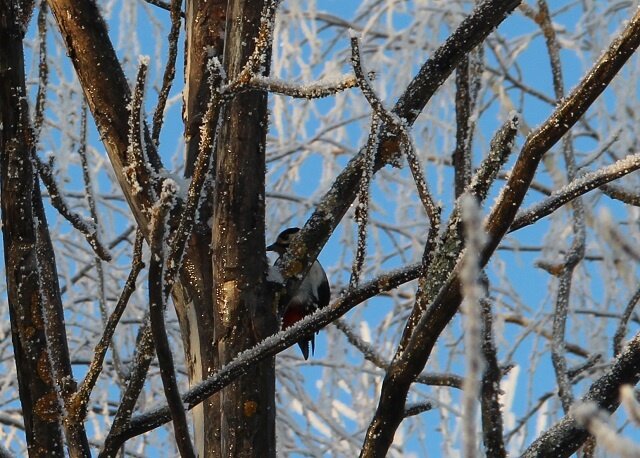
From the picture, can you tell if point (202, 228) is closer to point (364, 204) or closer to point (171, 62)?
point (171, 62)

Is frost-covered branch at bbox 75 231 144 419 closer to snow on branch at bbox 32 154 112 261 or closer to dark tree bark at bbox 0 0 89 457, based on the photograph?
dark tree bark at bbox 0 0 89 457

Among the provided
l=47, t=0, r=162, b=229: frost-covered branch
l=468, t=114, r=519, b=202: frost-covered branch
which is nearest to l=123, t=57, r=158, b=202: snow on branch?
l=47, t=0, r=162, b=229: frost-covered branch

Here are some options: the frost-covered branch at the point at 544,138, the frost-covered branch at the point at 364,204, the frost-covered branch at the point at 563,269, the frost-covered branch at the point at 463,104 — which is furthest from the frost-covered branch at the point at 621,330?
the frost-covered branch at the point at 544,138

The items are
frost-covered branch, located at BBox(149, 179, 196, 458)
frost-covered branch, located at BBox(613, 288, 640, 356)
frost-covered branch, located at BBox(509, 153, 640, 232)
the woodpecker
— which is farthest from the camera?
the woodpecker

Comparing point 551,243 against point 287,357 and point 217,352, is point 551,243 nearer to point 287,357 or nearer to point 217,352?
point 287,357

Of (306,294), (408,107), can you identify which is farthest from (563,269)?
(306,294)

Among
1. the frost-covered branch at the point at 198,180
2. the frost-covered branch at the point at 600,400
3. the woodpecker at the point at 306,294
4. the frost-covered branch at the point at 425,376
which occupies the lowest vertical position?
the frost-covered branch at the point at 600,400

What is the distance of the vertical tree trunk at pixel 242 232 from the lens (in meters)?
1.51

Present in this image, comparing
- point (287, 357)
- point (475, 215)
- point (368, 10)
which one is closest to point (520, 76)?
point (368, 10)

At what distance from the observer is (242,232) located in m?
1.59

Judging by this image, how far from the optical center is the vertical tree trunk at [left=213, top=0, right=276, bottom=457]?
1.51m

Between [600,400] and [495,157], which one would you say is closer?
[495,157]

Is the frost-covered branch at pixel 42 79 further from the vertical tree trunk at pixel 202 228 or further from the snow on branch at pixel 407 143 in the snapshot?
the snow on branch at pixel 407 143

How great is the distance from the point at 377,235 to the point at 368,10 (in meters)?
1.36
